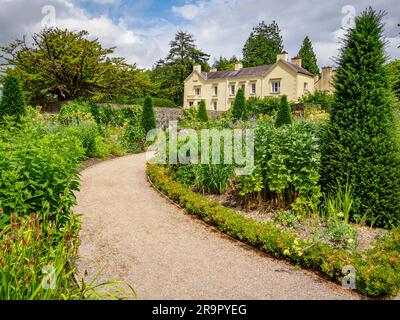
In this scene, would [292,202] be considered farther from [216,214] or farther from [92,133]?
[92,133]

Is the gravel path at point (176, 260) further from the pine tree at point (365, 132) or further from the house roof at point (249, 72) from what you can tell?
the house roof at point (249, 72)

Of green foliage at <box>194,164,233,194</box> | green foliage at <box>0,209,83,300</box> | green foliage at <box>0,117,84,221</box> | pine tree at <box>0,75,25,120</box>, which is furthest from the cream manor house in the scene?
green foliage at <box>0,209,83,300</box>

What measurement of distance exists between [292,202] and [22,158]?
4.29m

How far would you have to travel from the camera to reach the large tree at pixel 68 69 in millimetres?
20766

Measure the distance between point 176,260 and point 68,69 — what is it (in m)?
20.6

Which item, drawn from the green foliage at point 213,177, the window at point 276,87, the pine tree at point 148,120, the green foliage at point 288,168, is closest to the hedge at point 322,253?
the green foliage at point 288,168

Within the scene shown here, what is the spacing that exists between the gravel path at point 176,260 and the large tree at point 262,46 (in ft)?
152

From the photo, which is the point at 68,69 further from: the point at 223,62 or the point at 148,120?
the point at 223,62

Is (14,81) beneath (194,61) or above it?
beneath

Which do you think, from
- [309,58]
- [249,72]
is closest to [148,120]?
[249,72]

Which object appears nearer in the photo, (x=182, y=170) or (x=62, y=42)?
(x=182, y=170)

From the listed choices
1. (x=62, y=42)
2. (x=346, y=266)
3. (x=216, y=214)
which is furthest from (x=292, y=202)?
(x=62, y=42)

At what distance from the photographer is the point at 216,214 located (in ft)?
17.3
